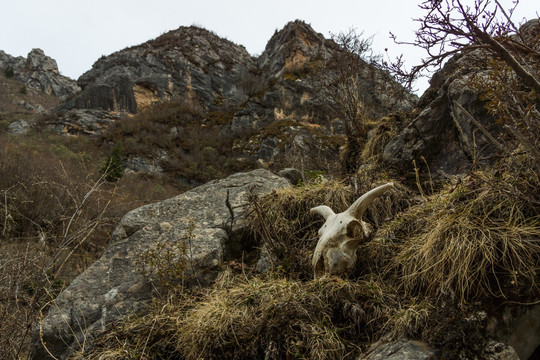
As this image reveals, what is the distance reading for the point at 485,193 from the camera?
2854 millimetres

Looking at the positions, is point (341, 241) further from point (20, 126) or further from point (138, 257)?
point (20, 126)

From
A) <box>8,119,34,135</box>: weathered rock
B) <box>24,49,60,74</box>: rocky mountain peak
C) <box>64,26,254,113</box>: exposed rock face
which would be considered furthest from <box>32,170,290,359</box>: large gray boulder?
<box>24,49,60,74</box>: rocky mountain peak

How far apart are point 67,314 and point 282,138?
16057mm

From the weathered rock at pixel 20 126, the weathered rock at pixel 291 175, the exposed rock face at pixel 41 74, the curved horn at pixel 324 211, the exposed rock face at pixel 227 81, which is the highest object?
the exposed rock face at pixel 41 74

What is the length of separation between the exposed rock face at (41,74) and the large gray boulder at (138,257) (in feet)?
169

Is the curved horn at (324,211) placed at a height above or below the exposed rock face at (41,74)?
below

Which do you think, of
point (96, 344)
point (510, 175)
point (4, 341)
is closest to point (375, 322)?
point (510, 175)

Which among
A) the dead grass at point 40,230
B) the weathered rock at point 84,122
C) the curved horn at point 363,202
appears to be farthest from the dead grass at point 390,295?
the weathered rock at point 84,122

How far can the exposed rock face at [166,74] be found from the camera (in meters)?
30.6

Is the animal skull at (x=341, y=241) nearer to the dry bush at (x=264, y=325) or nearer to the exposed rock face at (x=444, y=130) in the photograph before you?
the dry bush at (x=264, y=325)

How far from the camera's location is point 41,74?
50.8 m

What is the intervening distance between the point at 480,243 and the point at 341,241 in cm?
112

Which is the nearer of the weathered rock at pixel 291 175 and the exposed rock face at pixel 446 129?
the exposed rock face at pixel 446 129

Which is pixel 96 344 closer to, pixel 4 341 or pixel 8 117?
pixel 4 341
